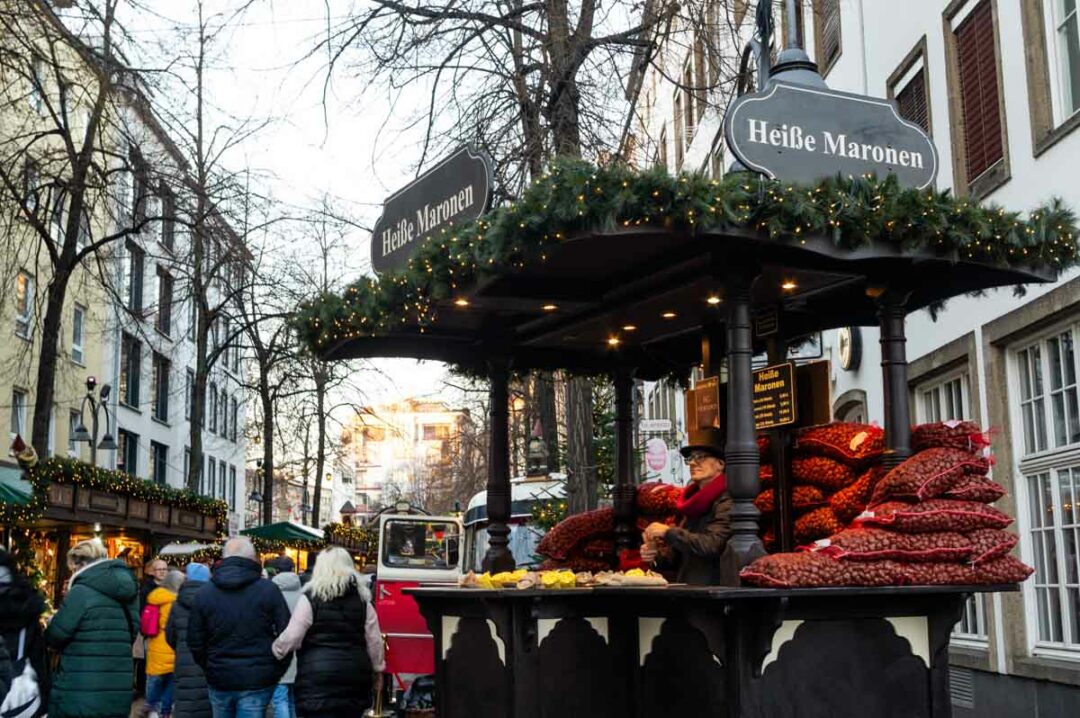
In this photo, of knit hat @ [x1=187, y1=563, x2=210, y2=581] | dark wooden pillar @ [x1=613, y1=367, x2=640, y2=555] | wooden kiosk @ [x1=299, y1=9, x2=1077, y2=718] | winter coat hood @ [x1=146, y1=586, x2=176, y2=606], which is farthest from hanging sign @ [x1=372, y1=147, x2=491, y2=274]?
winter coat hood @ [x1=146, y1=586, x2=176, y2=606]

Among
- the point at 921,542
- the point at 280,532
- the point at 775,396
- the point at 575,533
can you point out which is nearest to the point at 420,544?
the point at 280,532

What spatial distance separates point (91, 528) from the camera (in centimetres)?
2336

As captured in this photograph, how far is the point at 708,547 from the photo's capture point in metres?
8.06

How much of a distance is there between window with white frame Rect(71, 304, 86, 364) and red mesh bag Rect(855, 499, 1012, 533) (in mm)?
33987

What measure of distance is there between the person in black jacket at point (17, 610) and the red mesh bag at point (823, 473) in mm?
5241

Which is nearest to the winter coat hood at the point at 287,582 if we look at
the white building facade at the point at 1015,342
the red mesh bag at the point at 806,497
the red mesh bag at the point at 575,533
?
the red mesh bag at the point at 575,533

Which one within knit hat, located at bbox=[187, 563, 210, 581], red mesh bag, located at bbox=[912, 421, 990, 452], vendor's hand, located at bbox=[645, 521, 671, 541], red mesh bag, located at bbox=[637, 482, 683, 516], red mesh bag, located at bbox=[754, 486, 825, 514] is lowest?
knit hat, located at bbox=[187, 563, 210, 581]

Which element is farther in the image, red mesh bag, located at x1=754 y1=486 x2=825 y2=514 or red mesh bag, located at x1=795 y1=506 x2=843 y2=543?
red mesh bag, located at x1=754 y1=486 x2=825 y2=514

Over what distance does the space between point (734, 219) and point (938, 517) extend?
6.80 feet

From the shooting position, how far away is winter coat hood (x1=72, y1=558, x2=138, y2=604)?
8984 millimetres

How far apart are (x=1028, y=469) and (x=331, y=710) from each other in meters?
6.82

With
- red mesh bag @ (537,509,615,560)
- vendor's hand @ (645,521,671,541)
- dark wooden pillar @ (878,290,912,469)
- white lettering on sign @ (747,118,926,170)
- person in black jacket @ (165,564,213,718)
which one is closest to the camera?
white lettering on sign @ (747,118,926,170)

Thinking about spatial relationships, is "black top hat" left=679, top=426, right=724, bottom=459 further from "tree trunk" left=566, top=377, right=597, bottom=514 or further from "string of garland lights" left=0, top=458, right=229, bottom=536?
"string of garland lights" left=0, top=458, right=229, bottom=536

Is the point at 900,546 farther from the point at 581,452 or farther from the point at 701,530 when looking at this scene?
the point at 581,452
